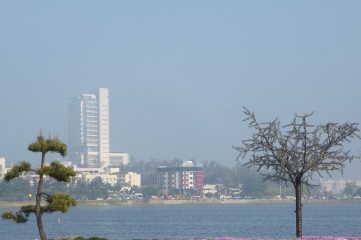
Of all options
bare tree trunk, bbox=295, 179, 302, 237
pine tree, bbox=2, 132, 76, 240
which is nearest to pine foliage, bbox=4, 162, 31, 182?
pine tree, bbox=2, 132, 76, 240

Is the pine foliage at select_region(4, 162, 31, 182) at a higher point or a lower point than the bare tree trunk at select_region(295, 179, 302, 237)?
higher

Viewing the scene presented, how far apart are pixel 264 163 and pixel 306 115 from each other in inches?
125

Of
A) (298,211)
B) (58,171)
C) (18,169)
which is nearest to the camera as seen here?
(58,171)

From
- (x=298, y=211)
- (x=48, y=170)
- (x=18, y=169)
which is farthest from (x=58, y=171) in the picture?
(x=298, y=211)

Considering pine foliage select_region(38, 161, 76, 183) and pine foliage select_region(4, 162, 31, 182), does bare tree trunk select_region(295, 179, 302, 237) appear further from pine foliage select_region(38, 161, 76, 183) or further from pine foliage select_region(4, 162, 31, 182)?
pine foliage select_region(4, 162, 31, 182)

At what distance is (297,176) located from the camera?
40625 mm

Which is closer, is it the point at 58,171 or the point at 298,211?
the point at 58,171

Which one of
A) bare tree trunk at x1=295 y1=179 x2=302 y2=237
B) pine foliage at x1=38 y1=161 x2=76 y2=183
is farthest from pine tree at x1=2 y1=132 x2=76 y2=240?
bare tree trunk at x1=295 y1=179 x2=302 y2=237

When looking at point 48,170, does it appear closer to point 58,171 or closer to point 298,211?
point 58,171

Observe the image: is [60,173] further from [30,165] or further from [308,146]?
A: [308,146]

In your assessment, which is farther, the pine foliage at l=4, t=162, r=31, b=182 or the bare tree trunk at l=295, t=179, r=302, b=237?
the bare tree trunk at l=295, t=179, r=302, b=237

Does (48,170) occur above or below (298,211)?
above

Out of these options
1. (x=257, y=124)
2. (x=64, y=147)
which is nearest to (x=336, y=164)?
(x=257, y=124)

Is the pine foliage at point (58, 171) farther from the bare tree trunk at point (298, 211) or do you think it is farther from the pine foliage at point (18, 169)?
the bare tree trunk at point (298, 211)
